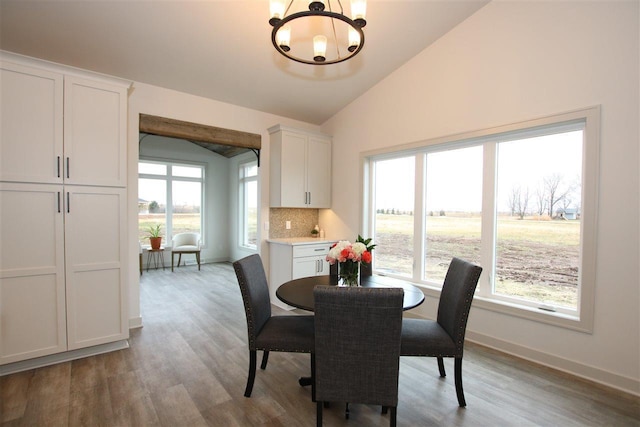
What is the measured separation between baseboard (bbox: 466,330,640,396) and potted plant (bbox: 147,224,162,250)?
5.94 m

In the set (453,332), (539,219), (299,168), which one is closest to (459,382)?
(453,332)

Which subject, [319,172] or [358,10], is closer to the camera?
[358,10]

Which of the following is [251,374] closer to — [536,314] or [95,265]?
[95,265]

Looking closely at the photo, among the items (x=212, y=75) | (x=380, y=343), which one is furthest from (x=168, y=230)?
(x=380, y=343)

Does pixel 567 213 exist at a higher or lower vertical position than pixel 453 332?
higher

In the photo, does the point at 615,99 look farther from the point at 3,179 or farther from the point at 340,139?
the point at 3,179

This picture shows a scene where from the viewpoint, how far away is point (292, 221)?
4.84 m

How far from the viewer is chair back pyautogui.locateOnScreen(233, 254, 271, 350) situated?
2125 millimetres

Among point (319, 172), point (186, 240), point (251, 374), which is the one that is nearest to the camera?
point (251, 374)

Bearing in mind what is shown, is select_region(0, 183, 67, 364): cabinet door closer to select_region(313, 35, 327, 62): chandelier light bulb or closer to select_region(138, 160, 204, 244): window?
select_region(313, 35, 327, 62): chandelier light bulb

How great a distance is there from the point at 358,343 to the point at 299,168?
10.7ft

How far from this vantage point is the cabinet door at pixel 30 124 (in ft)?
7.84

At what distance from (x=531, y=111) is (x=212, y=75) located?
Result: 10.9ft

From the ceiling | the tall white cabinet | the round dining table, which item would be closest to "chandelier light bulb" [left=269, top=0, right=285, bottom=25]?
the ceiling
